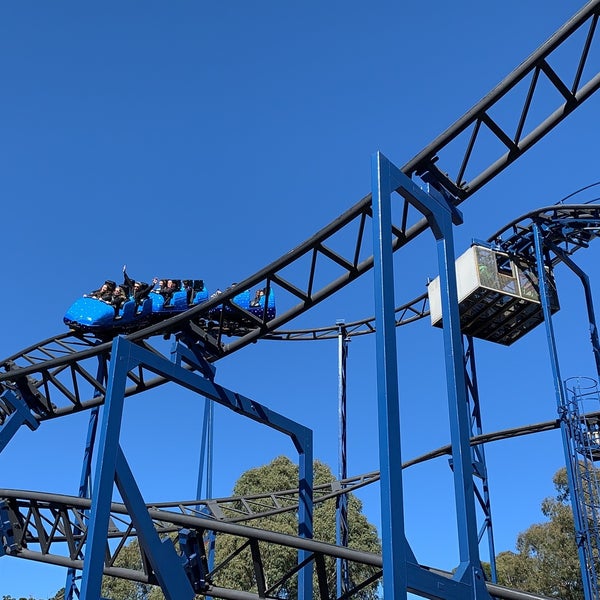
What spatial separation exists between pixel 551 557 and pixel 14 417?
16440 millimetres

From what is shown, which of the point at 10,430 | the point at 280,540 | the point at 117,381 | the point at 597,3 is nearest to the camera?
the point at 117,381

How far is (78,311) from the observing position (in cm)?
1430

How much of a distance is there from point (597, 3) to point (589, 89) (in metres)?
0.79

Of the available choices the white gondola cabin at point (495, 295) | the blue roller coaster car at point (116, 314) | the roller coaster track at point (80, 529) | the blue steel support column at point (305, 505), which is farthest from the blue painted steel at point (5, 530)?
the white gondola cabin at point (495, 295)

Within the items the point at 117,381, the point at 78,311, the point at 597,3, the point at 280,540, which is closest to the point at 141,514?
the point at 117,381

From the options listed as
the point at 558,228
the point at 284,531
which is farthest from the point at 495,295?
the point at 284,531

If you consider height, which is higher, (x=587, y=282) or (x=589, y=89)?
(x=587, y=282)

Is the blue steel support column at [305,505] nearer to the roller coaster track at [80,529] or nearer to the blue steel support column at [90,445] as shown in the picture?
the roller coaster track at [80,529]

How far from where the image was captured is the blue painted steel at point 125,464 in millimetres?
5328

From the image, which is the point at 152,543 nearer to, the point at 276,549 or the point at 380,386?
the point at 380,386

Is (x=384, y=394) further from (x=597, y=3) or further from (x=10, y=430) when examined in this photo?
(x=10, y=430)

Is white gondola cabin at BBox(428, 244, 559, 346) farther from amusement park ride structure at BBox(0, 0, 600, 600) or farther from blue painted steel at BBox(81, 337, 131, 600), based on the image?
blue painted steel at BBox(81, 337, 131, 600)

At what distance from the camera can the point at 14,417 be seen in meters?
11.5

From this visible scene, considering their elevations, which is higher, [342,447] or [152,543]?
[342,447]
